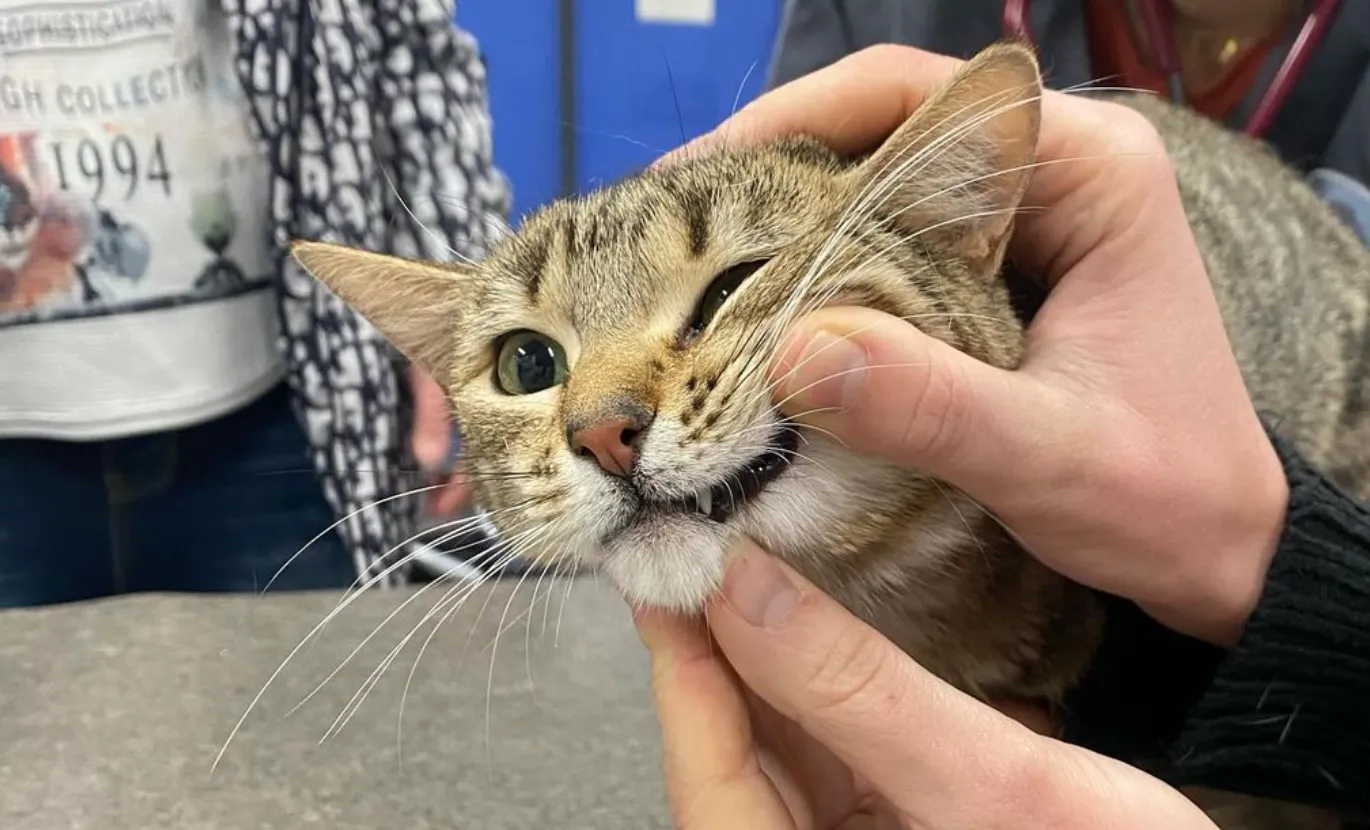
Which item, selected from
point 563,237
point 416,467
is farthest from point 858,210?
point 416,467

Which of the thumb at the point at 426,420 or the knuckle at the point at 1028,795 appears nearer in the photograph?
the knuckle at the point at 1028,795

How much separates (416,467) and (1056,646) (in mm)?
806

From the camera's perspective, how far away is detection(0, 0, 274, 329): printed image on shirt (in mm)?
1191

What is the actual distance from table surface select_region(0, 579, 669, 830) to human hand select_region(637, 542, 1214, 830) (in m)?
0.24

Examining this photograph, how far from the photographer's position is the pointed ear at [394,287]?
2.61 feet

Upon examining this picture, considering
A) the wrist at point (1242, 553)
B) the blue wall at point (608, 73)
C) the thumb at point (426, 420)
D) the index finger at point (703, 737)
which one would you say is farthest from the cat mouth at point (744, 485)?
the blue wall at point (608, 73)

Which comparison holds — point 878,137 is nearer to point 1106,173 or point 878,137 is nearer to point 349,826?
point 1106,173

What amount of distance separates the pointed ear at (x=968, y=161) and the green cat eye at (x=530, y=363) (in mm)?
205

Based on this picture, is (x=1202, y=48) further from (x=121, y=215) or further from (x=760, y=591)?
(x=121, y=215)

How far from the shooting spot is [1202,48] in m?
1.26

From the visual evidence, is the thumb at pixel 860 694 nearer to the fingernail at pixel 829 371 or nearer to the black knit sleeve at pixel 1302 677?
the fingernail at pixel 829 371

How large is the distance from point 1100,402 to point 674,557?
0.74 feet

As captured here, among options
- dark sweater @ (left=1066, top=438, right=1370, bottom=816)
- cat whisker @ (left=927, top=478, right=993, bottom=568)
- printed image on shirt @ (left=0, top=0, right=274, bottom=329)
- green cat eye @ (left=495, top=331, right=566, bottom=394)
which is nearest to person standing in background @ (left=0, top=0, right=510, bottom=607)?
printed image on shirt @ (left=0, top=0, right=274, bottom=329)

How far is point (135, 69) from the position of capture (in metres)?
1.21
